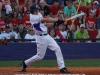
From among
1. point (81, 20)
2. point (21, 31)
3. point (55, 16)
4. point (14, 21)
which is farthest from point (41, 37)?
point (81, 20)

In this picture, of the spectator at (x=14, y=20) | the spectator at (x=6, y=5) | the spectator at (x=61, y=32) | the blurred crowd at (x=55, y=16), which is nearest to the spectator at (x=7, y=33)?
the blurred crowd at (x=55, y=16)

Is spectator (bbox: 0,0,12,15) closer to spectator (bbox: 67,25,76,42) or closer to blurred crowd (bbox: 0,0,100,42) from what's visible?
blurred crowd (bbox: 0,0,100,42)

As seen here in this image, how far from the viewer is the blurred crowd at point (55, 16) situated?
55.3 ft

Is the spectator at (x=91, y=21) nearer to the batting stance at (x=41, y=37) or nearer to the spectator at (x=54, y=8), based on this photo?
the spectator at (x=54, y=8)

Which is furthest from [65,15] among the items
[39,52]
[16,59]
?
[39,52]

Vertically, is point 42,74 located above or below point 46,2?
below

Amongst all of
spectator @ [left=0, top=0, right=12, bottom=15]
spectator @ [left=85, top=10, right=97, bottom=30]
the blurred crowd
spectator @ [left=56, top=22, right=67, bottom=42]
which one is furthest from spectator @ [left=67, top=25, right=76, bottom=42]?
spectator @ [left=0, top=0, right=12, bottom=15]

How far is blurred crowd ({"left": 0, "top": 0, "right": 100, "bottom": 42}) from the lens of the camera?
55.3 ft

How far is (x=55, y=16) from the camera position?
1767 cm

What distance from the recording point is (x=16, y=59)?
16.7 m

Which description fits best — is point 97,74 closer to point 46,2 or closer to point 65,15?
point 65,15

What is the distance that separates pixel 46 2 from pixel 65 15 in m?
1.82

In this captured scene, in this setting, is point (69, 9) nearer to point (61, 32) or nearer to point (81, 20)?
point (81, 20)

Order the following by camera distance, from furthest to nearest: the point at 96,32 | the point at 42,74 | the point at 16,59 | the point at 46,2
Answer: the point at 46,2
the point at 96,32
the point at 16,59
the point at 42,74
